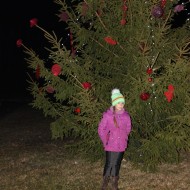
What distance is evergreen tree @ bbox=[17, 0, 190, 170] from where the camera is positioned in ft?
23.2

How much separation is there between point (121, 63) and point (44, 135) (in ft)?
15.1

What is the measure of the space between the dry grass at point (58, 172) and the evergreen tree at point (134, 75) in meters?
0.35

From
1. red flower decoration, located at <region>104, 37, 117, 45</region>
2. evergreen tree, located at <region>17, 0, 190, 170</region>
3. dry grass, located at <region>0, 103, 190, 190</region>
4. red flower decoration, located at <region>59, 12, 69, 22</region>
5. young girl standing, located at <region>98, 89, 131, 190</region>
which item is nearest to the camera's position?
young girl standing, located at <region>98, 89, 131, 190</region>

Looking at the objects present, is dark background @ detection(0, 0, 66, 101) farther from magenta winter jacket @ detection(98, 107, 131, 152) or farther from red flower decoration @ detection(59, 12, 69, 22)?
magenta winter jacket @ detection(98, 107, 131, 152)

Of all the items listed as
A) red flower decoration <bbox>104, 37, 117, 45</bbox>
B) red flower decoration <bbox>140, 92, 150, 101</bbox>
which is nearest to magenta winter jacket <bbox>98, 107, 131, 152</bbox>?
red flower decoration <bbox>140, 92, 150, 101</bbox>

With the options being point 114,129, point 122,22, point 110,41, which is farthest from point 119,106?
point 122,22

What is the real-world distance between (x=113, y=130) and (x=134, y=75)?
1.84m

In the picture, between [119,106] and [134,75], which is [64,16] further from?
[119,106]

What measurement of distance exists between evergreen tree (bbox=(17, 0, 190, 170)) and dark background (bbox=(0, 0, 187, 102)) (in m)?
26.7

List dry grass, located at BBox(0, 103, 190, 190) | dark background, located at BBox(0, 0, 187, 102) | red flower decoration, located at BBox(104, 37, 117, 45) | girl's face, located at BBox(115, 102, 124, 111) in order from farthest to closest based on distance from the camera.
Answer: dark background, located at BBox(0, 0, 187, 102), red flower decoration, located at BBox(104, 37, 117, 45), dry grass, located at BBox(0, 103, 190, 190), girl's face, located at BBox(115, 102, 124, 111)

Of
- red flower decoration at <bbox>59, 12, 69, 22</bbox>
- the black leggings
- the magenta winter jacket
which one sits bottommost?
the black leggings

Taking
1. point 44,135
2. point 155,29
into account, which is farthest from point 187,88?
point 44,135

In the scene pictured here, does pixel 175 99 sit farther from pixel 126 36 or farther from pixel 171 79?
pixel 126 36

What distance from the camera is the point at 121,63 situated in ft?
26.0
